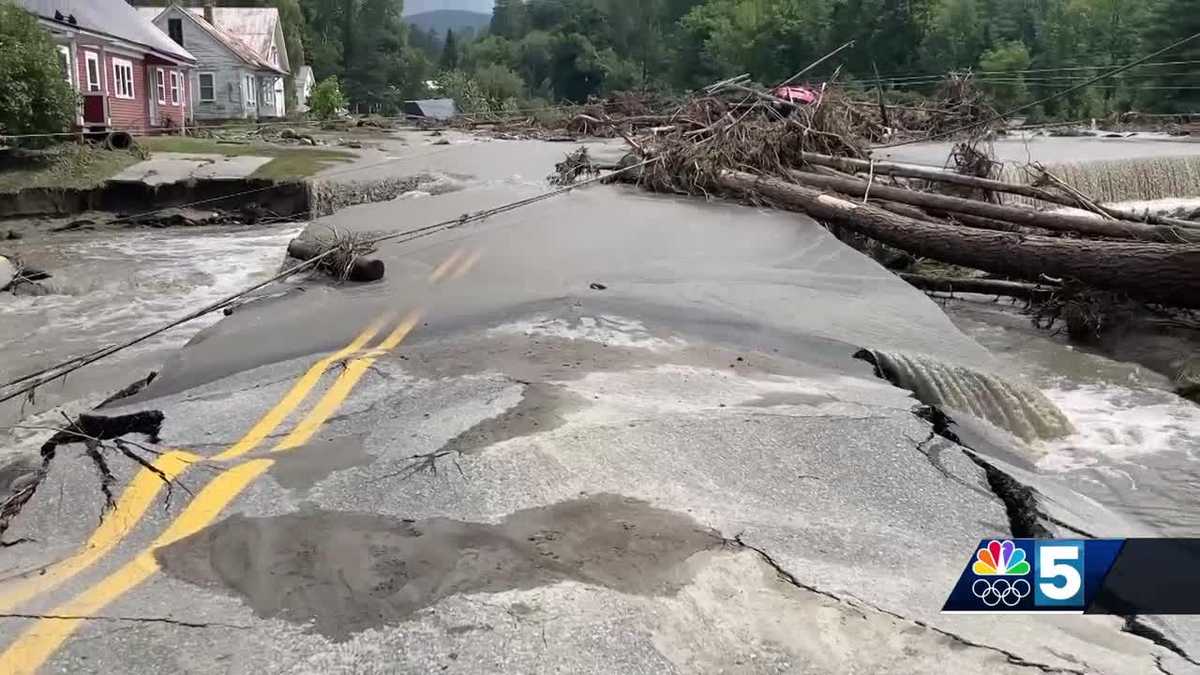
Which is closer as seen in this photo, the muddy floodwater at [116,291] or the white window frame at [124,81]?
the muddy floodwater at [116,291]

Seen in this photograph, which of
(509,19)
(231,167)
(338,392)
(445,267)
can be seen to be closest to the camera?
(338,392)

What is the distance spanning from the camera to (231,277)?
457 inches

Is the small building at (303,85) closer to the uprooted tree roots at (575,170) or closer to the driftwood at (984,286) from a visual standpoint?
the uprooted tree roots at (575,170)

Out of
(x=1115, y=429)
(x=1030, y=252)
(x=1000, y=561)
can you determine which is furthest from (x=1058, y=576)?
(x=1030, y=252)

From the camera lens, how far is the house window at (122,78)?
29.1 m

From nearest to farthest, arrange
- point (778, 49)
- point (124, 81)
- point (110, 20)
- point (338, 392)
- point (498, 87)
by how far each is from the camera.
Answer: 1. point (338, 392)
2. point (110, 20)
3. point (124, 81)
4. point (498, 87)
5. point (778, 49)

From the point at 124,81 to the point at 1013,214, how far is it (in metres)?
28.4

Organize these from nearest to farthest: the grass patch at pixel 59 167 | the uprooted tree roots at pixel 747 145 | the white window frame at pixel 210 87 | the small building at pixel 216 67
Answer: the uprooted tree roots at pixel 747 145 < the grass patch at pixel 59 167 < the small building at pixel 216 67 < the white window frame at pixel 210 87

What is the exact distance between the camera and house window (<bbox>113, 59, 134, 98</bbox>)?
29.1m

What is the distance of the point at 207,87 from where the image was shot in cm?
4725

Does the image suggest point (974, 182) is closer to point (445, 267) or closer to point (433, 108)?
point (445, 267)

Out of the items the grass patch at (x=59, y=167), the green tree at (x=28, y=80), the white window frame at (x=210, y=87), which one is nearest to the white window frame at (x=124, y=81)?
the green tree at (x=28, y=80)

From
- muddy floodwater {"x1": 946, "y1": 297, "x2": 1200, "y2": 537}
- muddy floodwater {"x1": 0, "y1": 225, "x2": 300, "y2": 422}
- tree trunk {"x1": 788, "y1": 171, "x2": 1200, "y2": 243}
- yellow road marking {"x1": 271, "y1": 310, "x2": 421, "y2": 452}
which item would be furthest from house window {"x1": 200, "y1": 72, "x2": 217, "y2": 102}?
yellow road marking {"x1": 271, "y1": 310, "x2": 421, "y2": 452}

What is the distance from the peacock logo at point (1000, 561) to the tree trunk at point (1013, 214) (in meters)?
6.14
